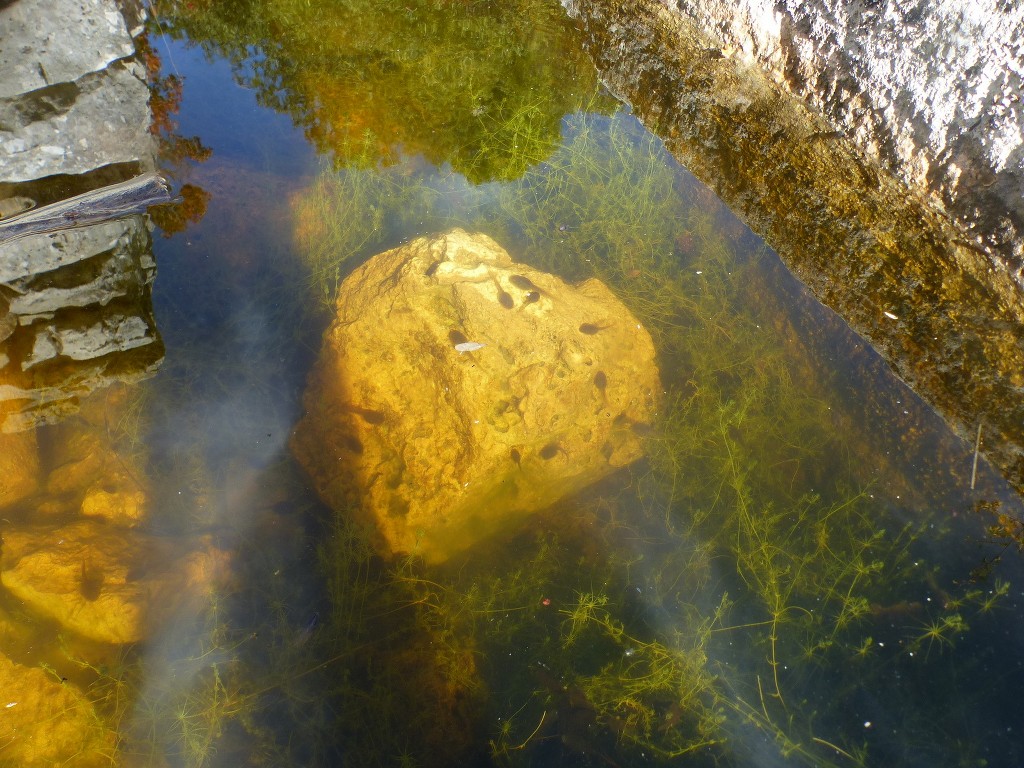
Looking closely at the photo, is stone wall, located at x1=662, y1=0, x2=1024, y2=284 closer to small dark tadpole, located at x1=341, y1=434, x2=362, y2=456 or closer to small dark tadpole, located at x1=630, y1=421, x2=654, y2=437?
small dark tadpole, located at x1=630, y1=421, x2=654, y2=437

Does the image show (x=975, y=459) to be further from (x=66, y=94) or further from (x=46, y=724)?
(x=66, y=94)

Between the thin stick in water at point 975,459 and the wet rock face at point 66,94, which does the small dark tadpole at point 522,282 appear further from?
the wet rock face at point 66,94

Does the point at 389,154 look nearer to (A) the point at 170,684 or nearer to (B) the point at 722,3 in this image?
(B) the point at 722,3

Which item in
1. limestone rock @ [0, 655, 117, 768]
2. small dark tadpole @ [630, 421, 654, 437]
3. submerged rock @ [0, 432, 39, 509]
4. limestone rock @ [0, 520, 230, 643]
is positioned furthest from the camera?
small dark tadpole @ [630, 421, 654, 437]

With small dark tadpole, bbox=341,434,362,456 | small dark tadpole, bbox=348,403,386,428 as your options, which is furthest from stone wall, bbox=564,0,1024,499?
small dark tadpole, bbox=341,434,362,456

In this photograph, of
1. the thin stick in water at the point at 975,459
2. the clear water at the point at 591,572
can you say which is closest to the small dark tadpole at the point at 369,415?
the clear water at the point at 591,572

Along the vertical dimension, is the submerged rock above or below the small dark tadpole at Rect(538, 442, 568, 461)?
below
